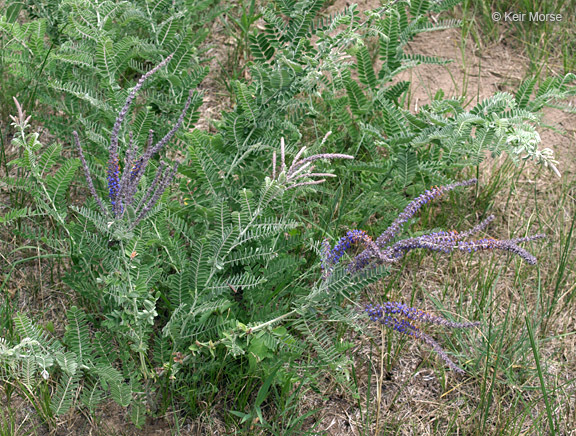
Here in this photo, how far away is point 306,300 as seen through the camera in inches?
79.7

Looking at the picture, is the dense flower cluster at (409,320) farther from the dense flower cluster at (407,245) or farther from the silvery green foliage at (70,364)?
the silvery green foliage at (70,364)

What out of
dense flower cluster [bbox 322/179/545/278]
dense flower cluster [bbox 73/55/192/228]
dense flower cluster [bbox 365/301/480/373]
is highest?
dense flower cluster [bbox 73/55/192/228]

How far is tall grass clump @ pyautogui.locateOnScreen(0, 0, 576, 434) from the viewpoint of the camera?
6.36 feet

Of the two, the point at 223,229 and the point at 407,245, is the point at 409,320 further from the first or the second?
the point at 223,229

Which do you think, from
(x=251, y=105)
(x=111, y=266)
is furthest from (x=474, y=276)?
(x=111, y=266)

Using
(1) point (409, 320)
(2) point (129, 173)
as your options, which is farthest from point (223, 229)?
(1) point (409, 320)

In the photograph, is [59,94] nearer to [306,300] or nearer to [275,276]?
[275,276]

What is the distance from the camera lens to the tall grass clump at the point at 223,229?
6.36 ft

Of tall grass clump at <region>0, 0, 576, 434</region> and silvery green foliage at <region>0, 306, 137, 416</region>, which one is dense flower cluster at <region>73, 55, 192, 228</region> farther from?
silvery green foliage at <region>0, 306, 137, 416</region>

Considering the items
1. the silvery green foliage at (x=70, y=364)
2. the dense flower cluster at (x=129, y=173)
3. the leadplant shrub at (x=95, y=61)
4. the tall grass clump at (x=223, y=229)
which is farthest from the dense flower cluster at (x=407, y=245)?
the leadplant shrub at (x=95, y=61)

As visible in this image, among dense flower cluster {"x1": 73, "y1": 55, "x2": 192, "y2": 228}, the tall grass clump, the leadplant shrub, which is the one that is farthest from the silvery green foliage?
the leadplant shrub

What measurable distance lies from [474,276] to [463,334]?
352 millimetres

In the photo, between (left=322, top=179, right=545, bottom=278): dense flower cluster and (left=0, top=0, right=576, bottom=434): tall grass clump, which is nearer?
(left=322, top=179, right=545, bottom=278): dense flower cluster

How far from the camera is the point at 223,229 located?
211 cm
